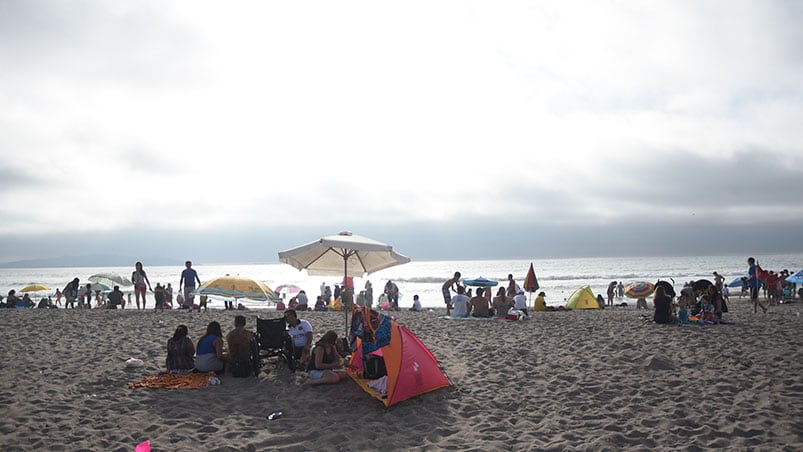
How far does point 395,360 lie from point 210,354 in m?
Result: 3.01

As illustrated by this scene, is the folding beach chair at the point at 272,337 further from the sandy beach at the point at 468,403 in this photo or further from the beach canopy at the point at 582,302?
the beach canopy at the point at 582,302

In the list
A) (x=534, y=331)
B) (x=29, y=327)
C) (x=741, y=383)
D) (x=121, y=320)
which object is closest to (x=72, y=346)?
(x=29, y=327)

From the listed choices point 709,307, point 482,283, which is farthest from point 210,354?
point 482,283

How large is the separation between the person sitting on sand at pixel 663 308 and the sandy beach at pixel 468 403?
80.7 inches

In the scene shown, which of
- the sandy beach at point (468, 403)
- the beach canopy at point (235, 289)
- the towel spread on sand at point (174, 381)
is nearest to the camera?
the sandy beach at point (468, 403)

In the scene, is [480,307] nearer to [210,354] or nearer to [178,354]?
[210,354]

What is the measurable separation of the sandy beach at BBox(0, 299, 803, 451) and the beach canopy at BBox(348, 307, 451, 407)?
148mm

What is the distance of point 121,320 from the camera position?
13.3m

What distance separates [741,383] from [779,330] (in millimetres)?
5189

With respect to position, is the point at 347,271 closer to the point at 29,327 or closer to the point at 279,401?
the point at 279,401

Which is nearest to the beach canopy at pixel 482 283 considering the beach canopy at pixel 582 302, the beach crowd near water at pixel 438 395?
the beach canopy at pixel 582 302

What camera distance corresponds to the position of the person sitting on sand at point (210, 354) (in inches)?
299

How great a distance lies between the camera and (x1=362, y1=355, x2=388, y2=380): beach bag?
705cm

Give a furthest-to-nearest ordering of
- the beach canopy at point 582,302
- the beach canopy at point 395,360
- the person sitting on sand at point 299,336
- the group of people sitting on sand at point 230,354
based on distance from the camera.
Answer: the beach canopy at point 582,302 → the person sitting on sand at point 299,336 → the group of people sitting on sand at point 230,354 → the beach canopy at point 395,360
